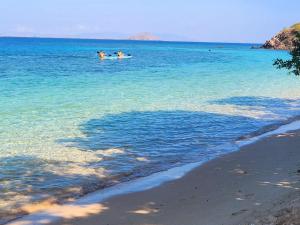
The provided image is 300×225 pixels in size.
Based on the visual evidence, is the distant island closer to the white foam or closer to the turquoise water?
the turquoise water

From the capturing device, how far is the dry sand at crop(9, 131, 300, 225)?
8000 millimetres

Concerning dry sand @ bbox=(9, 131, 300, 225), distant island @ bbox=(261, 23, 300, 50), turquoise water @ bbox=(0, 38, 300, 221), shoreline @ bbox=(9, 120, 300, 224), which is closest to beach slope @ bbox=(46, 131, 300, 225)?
dry sand @ bbox=(9, 131, 300, 225)

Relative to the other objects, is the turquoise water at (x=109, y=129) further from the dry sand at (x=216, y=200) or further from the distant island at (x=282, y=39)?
the distant island at (x=282, y=39)

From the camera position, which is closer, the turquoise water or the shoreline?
the shoreline

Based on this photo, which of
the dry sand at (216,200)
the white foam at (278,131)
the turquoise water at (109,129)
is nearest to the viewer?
the dry sand at (216,200)

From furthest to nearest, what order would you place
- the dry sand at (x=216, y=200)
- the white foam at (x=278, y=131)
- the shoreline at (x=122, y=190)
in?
the white foam at (x=278, y=131) → the shoreline at (x=122, y=190) → the dry sand at (x=216, y=200)

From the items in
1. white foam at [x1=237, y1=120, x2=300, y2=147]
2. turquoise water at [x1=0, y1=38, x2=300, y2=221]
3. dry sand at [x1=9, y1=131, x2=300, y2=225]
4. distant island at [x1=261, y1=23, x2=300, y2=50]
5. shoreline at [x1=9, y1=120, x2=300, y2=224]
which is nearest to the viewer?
dry sand at [x1=9, y1=131, x2=300, y2=225]

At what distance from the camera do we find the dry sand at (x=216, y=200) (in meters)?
8.00

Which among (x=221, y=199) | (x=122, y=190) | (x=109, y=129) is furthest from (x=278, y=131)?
(x=221, y=199)

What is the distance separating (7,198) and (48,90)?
22242 millimetres

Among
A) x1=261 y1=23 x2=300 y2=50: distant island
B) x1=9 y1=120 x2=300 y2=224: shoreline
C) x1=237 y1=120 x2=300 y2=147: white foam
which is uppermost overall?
x1=261 y1=23 x2=300 y2=50: distant island

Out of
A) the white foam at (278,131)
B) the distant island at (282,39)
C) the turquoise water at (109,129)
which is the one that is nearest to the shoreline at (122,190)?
the turquoise water at (109,129)

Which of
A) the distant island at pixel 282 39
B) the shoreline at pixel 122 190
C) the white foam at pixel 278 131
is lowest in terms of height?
the shoreline at pixel 122 190

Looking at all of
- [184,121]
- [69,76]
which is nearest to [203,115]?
[184,121]
